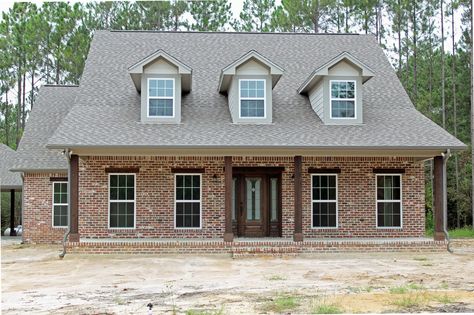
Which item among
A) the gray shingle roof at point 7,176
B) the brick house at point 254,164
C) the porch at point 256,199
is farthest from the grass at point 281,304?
the gray shingle roof at point 7,176

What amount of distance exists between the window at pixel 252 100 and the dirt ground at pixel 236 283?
4.64m

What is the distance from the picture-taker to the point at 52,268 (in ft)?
48.0

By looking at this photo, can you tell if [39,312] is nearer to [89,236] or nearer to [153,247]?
[153,247]

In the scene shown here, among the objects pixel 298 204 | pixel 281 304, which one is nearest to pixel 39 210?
pixel 298 204

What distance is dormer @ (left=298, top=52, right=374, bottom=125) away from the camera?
18922mm

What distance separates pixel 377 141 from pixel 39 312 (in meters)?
11.3

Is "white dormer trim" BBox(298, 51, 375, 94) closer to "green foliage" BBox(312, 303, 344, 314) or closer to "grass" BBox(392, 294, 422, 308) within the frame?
"grass" BBox(392, 294, 422, 308)

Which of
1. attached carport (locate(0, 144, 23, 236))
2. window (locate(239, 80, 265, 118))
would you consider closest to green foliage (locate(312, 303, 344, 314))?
window (locate(239, 80, 265, 118))

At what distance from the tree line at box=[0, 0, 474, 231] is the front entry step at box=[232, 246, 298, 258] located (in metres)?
17.1

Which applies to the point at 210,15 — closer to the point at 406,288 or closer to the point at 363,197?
the point at 363,197

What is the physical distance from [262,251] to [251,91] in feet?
16.3

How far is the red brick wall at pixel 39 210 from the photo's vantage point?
2120 cm

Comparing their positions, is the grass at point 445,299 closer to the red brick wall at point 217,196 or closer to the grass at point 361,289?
the grass at point 361,289

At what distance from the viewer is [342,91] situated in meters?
19.2
